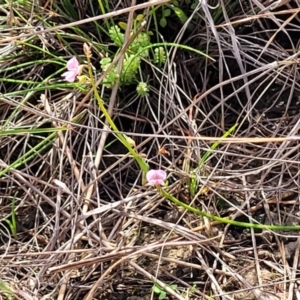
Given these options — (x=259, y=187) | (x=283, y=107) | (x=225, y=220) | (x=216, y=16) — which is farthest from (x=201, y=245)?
(x=216, y=16)

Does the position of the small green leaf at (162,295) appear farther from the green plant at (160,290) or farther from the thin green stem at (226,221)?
the thin green stem at (226,221)

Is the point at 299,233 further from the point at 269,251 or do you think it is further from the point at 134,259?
the point at 134,259

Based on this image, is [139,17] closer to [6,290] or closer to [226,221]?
[226,221]

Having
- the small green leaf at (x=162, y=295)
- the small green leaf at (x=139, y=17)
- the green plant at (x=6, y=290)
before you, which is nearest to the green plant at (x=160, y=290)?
the small green leaf at (x=162, y=295)

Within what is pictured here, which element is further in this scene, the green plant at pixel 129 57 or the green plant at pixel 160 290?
the green plant at pixel 129 57

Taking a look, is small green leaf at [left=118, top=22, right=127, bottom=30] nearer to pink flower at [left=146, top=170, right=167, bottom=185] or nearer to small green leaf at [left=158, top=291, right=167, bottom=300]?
pink flower at [left=146, top=170, right=167, bottom=185]

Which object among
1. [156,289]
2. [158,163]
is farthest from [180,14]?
[156,289]

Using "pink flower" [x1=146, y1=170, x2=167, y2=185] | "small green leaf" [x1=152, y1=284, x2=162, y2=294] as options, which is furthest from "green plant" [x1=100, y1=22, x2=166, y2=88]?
"small green leaf" [x1=152, y1=284, x2=162, y2=294]

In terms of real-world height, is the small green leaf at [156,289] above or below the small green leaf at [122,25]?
below

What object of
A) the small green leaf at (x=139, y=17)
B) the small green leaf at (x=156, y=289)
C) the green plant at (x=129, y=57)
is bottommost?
the small green leaf at (x=156, y=289)
